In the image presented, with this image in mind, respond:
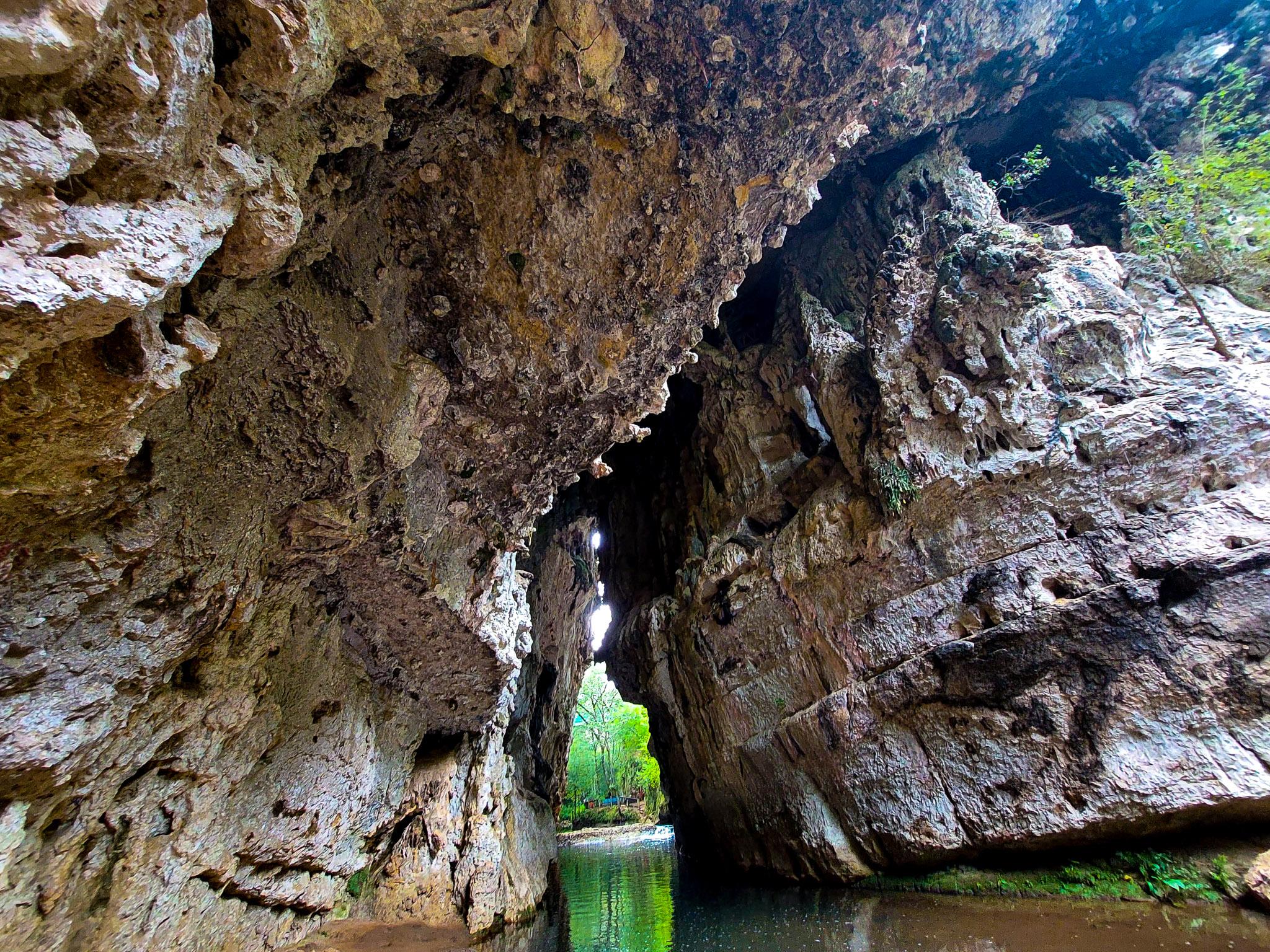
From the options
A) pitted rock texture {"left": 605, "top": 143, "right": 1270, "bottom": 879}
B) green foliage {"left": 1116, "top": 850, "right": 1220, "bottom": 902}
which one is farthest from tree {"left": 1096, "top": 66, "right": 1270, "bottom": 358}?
green foliage {"left": 1116, "top": 850, "right": 1220, "bottom": 902}

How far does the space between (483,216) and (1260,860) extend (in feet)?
30.4

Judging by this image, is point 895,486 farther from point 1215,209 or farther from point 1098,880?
point 1215,209

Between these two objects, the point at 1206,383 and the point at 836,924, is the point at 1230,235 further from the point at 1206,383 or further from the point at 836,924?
the point at 836,924

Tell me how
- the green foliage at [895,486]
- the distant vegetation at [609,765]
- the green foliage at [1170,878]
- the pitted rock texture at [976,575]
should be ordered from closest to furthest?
the green foliage at [1170,878]
the pitted rock texture at [976,575]
the green foliage at [895,486]
the distant vegetation at [609,765]

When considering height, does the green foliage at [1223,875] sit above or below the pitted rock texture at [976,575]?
below

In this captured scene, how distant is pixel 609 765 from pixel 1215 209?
3422 centimetres

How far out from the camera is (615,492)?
16.4 m

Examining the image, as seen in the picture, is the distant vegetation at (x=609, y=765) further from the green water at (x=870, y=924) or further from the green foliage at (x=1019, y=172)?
the green foliage at (x=1019, y=172)

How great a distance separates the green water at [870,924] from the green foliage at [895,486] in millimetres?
5052

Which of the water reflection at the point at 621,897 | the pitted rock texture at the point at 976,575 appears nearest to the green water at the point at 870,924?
the water reflection at the point at 621,897

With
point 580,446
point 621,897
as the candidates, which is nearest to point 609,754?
point 621,897

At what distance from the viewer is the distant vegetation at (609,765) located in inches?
1157

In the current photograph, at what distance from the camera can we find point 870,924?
610cm

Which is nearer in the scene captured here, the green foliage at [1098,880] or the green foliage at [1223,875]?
the green foliage at [1223,875]
